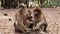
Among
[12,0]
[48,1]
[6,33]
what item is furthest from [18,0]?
[6,33]

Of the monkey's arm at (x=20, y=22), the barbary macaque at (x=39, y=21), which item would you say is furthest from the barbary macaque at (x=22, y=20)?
the barbary macaque at (x=39, y=21)

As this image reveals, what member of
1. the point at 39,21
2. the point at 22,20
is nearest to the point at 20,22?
the point at 22,20

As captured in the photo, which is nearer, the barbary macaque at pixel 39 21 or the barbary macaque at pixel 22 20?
the barbary macaque at pixel 39 21

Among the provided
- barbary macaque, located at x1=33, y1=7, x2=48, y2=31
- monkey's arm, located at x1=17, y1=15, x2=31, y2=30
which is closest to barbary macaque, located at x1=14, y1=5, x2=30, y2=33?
monkey's arm, located at x1=17, y1=15, x2=31, y2=30

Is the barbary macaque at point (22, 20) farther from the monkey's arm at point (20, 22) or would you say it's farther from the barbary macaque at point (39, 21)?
the barbary macaque at point (39, 21)

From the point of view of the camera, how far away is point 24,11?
6996 millimetres

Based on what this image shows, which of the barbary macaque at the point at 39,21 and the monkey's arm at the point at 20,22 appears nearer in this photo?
the barbary macaque at the point at 39,21

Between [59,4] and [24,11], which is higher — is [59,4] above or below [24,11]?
below

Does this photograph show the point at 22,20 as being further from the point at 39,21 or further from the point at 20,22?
the point at 39,21

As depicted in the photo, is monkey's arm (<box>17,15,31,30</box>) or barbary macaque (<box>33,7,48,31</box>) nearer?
barbary macaque (<box>33,7,48,31</box>)

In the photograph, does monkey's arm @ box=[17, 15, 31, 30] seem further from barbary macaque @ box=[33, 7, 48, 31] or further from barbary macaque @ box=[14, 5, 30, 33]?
barbary macaque @ box=[33, 7, 48, 31]

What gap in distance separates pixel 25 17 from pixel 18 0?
36.3ft

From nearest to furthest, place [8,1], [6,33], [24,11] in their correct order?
[24,11], [6,33], [8,1]

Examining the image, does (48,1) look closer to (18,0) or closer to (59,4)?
(59,4)
